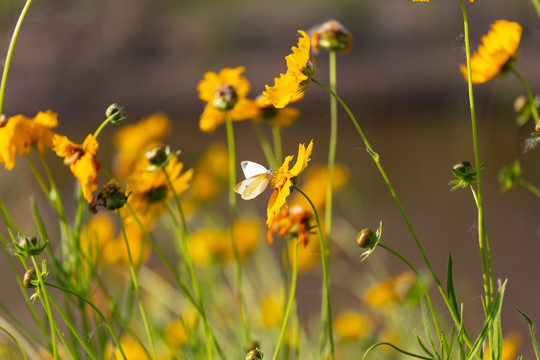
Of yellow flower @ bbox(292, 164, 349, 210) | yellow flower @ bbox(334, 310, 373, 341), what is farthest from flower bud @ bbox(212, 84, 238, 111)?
yellow flower @ bbox(334, 310, 373, 341)

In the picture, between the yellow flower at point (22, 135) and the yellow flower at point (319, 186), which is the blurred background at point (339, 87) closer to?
the yellow flower at point (319, 186)

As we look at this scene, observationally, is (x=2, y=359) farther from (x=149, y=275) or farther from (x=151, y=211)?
(x=149, y=275)

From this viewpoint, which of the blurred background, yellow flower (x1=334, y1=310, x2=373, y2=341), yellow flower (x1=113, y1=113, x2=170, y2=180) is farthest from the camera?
the blurred background

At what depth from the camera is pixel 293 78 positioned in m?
0.32

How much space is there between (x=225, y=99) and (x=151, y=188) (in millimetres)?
80

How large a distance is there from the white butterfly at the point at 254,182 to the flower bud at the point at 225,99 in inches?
4.2

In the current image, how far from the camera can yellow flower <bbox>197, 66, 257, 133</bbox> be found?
1.38 ft

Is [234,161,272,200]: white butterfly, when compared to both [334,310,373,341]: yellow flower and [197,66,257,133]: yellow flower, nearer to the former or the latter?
[197,66,257,133]: yellow flower

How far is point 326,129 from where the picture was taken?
60.7 inches

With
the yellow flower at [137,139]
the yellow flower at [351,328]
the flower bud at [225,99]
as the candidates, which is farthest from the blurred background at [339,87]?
the flower bud at [225,99]

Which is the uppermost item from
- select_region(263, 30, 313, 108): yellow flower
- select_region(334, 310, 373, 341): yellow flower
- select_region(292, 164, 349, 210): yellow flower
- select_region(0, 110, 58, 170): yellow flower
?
select_region(263, 30, 313, 108): yellow flower

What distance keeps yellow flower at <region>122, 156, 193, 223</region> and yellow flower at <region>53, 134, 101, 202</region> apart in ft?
0.20

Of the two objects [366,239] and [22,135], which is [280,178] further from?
[22,135]

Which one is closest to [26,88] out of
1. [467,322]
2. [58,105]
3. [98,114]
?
[58,105]
